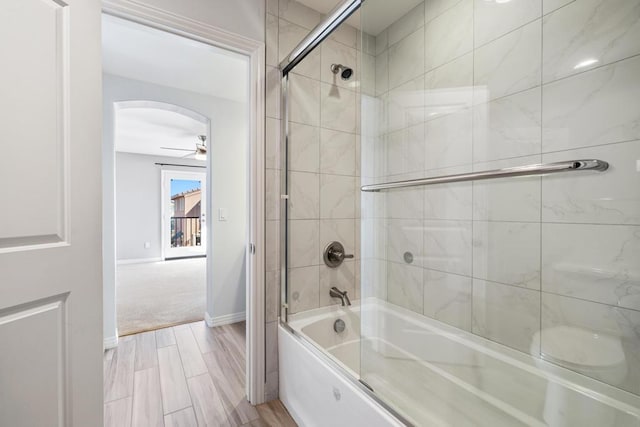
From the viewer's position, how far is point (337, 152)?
1.93 m

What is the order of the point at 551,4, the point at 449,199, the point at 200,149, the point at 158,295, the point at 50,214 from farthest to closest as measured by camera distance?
the point at 200,149
the point at 158,295
the point at 449,199
the point at 551,4
the point at 50,214

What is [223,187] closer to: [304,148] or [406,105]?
[304,148]

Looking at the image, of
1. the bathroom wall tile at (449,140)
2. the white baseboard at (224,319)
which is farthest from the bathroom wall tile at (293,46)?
the white baseboard at (224,319)

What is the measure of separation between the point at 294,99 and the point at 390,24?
2.37 ft

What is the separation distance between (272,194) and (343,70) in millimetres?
985

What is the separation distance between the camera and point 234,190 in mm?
3002

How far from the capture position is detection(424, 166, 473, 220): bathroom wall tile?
149cm

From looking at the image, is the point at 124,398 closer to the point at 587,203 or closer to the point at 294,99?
the point at 294,99

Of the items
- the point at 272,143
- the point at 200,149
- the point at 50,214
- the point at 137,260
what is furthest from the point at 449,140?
the point at 137,260

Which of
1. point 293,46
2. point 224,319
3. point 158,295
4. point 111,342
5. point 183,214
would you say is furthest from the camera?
point 183,214

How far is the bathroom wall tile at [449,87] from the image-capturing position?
1.52m

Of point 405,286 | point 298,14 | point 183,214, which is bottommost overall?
point 405,286

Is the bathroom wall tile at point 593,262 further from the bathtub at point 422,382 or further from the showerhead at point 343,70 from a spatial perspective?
the showerhead at point 343,70

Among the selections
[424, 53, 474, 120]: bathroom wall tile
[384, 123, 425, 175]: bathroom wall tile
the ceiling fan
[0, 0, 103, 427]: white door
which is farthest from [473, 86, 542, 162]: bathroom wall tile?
the ceiling fan
